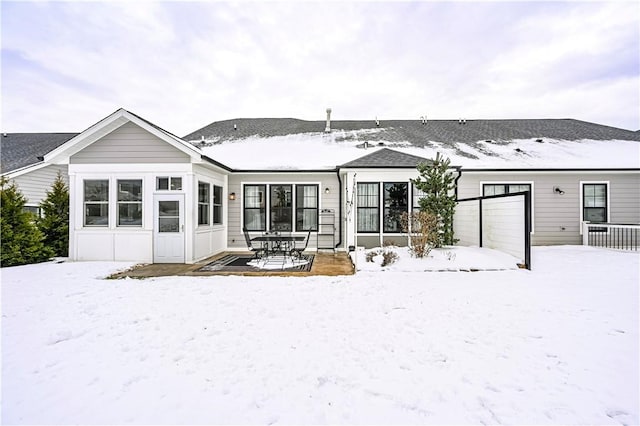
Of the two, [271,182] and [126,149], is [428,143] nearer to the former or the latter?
[271,182]

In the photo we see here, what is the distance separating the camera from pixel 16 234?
8664 mm

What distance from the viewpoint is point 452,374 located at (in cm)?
300

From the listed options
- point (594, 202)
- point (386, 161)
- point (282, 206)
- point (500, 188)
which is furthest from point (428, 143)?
point (282, 206)

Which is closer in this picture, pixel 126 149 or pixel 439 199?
pixel 126 149

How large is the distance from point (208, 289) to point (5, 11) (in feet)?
33.3

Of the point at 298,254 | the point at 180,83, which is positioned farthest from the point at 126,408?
the point at 180,83

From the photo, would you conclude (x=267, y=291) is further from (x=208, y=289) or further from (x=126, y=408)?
(x=126, y=408)

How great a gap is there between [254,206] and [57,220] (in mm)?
5962

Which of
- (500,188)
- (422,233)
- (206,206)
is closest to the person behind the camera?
(422,233)

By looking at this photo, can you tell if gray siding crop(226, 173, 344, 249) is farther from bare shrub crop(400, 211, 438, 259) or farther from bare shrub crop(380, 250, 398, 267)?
bare shrub crop(380, 250, 398, 267)

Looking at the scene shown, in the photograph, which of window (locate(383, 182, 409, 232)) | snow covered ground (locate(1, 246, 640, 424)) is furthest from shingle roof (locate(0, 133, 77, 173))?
window (locate(383, 182, 409, 232))

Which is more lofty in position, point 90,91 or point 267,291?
point 90,91

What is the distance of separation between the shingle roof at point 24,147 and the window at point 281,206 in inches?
425

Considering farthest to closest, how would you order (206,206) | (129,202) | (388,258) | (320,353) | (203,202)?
(206,206), (203,202), (129,202), (388,258), (320,353)
